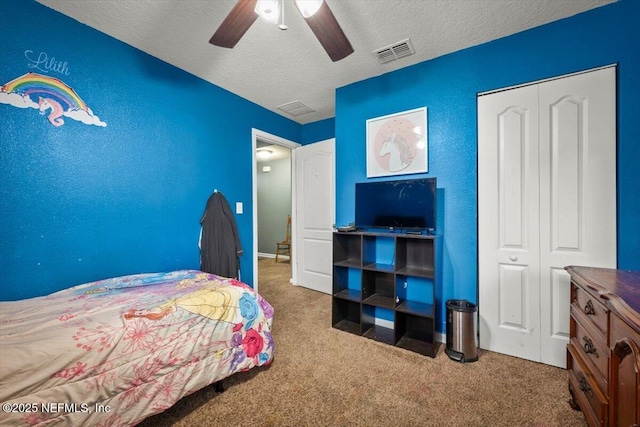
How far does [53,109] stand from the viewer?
1.75m

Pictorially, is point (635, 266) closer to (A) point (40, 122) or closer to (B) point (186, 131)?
(B) point (186, 131)

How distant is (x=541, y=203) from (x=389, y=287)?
4.80 ft

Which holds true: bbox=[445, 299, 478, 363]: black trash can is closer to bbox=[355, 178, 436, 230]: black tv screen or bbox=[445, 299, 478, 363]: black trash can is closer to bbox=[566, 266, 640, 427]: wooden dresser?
bbox=[566, 266, 640, 427]: wooden dresser

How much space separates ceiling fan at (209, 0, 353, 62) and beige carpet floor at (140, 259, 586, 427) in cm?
219

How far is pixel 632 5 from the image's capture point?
168 centimetres

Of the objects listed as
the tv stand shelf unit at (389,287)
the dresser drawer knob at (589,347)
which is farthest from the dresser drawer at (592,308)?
the tv stand shelf unit at (389,287)

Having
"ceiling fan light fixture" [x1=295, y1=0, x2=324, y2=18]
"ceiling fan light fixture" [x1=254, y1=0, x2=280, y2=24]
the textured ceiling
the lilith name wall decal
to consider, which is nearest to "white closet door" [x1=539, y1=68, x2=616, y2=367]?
the textured ceiling

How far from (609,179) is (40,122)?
13.0ft

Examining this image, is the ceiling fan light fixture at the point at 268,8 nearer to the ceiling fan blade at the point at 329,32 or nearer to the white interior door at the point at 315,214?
the ceiling fan blade at the point at 329,32

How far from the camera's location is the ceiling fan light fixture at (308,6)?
4.20ft

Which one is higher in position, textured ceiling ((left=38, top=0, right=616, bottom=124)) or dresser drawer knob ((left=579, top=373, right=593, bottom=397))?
textured ceiling ((left=38, top=0, right=616, bottom=124))

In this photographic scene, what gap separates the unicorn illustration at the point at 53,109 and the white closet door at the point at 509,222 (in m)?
3.30

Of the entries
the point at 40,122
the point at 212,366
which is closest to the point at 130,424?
the point at 212,366

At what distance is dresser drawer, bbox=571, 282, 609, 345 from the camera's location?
105cm
